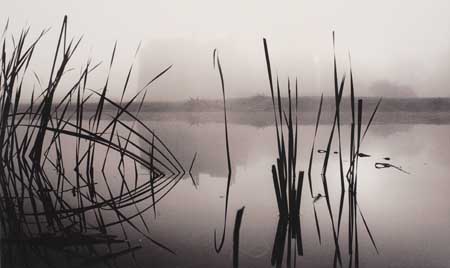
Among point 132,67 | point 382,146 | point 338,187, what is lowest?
point 338,187

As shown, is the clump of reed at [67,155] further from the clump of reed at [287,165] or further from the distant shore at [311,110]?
the clump of reed at [287,165]

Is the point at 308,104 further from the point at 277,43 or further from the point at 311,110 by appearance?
the point at 277,43

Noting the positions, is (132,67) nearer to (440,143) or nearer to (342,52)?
(342,52)

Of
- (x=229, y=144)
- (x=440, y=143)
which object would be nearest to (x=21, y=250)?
(x=229, y=144)

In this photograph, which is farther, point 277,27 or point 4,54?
point 4,54

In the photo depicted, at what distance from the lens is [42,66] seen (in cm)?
116

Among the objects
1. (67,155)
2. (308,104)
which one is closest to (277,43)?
(308,104)

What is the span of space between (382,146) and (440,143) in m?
0.16

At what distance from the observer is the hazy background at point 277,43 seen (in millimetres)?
1050

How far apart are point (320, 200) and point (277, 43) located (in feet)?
1.53

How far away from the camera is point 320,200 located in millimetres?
1081

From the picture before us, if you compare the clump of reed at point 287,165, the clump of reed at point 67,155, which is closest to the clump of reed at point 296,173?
the clump of reed at point 287,165

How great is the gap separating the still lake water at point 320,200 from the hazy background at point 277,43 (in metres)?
0.12

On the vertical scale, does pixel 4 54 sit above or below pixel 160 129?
above
